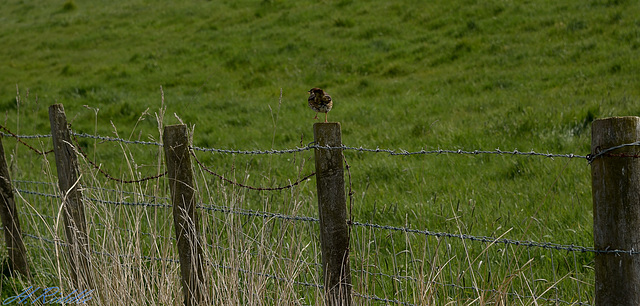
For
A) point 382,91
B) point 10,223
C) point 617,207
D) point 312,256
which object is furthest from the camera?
point 382,91

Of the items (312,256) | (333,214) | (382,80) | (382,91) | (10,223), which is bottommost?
(312,256)

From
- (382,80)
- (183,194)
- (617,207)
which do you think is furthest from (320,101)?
(382,80)

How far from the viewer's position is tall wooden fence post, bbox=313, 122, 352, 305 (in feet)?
9.41

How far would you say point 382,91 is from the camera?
1134 cm

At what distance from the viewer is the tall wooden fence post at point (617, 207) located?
7.20 feet

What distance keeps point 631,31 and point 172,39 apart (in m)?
12.7

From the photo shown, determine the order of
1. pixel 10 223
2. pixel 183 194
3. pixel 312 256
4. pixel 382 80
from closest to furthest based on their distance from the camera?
pixel 183 194
pixel 312 256
pixel 10 223
pixel 382 80

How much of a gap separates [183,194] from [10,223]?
2410 mm

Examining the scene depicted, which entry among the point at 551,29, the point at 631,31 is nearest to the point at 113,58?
the point at 551,29

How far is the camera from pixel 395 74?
12.5 metres

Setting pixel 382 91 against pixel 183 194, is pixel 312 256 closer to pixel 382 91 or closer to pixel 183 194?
pixel 183 194

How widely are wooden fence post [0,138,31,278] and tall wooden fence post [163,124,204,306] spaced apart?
2164mm

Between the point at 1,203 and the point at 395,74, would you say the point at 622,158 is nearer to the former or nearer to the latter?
the point at 1,203

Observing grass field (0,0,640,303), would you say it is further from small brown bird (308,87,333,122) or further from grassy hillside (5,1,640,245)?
small brown bird (308,87,333,122)
